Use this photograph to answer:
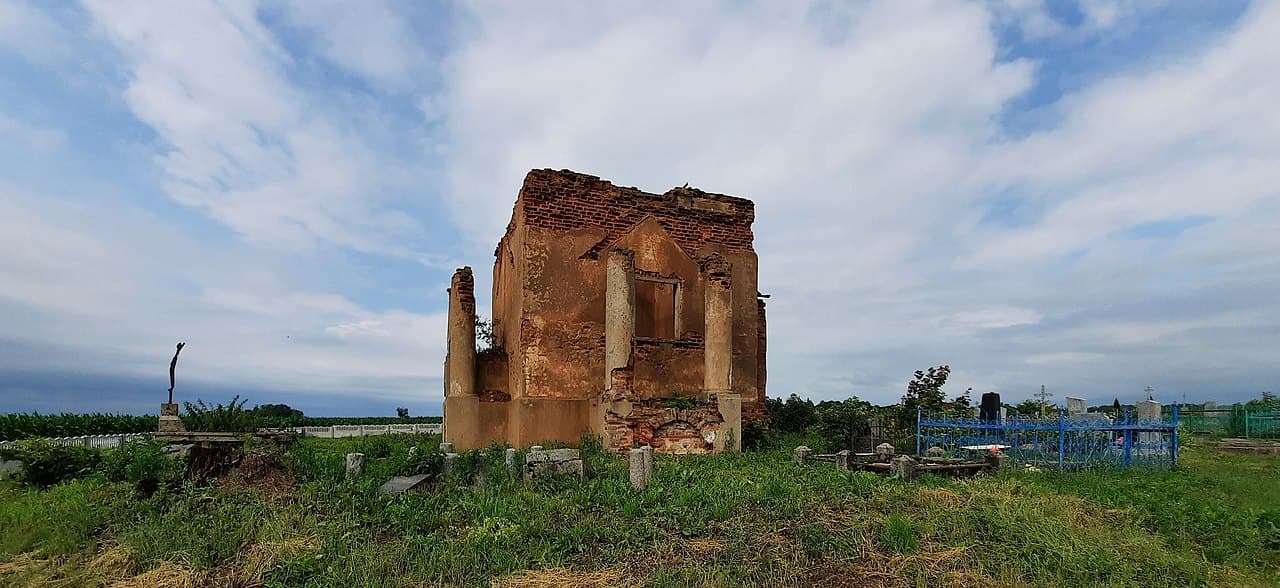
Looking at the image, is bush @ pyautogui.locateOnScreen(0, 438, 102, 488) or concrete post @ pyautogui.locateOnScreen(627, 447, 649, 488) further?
bush @ pyautogui.locateOnScreen(0, 438, 102, 488)

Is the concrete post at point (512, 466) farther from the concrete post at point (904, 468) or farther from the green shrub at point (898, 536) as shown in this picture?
the concrete post at point (904, 468)

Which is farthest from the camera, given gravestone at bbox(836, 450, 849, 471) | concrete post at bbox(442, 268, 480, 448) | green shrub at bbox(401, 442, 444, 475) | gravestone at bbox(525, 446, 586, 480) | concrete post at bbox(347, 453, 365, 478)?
concrete post at bbox(442, 268, 480, 448)

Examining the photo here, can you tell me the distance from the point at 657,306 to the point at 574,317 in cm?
217

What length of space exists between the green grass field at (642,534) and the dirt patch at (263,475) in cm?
7

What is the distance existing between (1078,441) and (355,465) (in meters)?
11.8

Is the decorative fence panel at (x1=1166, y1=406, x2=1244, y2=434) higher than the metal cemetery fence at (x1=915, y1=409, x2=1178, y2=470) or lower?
lower

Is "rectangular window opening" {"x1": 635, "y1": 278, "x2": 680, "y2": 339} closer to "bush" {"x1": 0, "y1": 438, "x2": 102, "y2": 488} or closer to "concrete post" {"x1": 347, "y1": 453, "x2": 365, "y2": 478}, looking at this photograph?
"concrete post" {"x1": 347, "y1": 453, "x2": 365, "y2": 478}

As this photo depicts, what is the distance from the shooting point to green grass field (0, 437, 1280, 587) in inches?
240

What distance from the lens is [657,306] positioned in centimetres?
1639

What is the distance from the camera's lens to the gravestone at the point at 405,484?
8727mm

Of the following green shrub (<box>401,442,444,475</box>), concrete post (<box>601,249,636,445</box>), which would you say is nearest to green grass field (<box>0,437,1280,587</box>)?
green shrub (<box>401,442,444,475</box>)

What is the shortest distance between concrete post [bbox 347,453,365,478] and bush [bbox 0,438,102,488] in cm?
469

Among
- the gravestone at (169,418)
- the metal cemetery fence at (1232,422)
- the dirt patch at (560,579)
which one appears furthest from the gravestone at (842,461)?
the gravestone at (169,418)

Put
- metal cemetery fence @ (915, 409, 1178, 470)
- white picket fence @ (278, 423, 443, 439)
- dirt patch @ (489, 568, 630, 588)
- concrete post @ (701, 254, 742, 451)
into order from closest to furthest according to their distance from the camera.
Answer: dirt patch @ (489, 568, 630, 588) < metal cemetery fence @ (915, 409, 1178, 470) < concrete post @ (701, 254, 742, 451) < white picket fence @ (278, 423, 443, 439)
